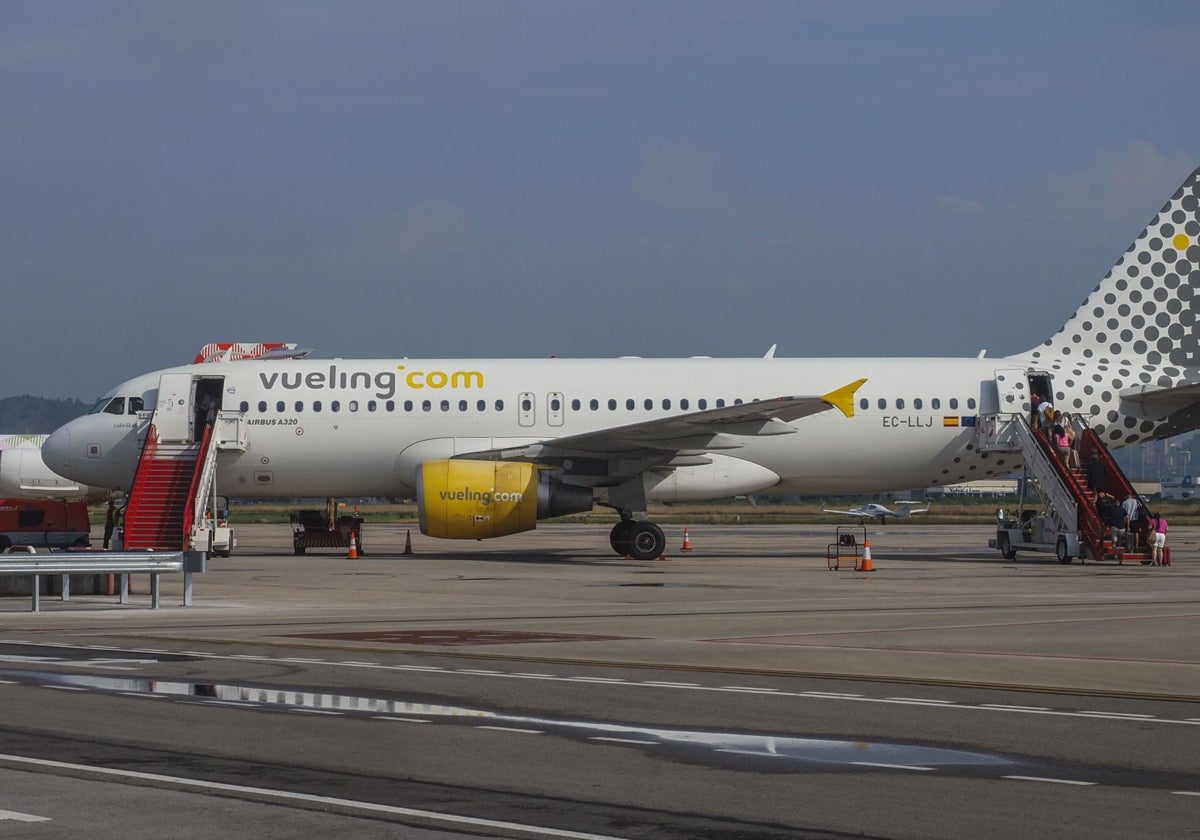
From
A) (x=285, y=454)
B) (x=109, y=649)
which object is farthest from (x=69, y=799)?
(x=285, y=454)

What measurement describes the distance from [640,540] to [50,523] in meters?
15.1

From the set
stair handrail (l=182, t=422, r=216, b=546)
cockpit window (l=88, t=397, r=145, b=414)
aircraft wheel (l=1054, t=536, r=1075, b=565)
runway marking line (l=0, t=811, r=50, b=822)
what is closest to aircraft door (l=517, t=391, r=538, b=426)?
stair handrail (l=182, t=422, r=216, b=546)

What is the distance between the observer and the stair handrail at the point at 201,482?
30.3 meters

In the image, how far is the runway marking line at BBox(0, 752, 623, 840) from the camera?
7.32m

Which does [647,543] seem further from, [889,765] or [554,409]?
[889,765]

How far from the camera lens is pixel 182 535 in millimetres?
30109

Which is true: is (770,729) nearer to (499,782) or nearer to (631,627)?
(499,782)

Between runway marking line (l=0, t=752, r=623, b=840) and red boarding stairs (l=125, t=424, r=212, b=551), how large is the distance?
20.4 meters

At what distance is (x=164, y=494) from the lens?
1243 inches

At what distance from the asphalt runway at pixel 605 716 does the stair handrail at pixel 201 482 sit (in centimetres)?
757

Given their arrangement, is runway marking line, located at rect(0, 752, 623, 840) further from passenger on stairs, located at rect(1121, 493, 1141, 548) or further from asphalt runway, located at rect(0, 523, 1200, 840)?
passenger on stairs, located at rect(1121, 493, 1141, 548)

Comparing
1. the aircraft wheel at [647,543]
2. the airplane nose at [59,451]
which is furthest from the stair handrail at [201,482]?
the aircraft wheel at [647,543]

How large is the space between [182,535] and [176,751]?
21.5 metres

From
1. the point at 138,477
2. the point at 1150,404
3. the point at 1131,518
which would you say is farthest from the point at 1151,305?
the point at 138,477
